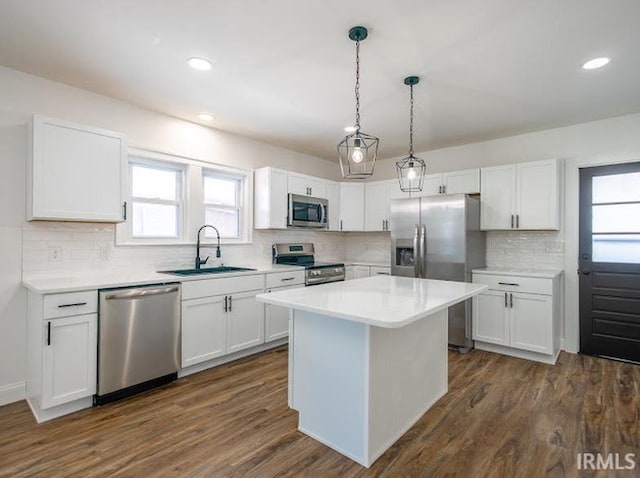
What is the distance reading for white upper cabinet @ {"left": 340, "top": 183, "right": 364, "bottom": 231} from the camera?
5.40 m

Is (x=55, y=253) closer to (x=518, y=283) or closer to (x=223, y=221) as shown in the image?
(x=223, y=221)

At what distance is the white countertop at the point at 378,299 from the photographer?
1.66 m

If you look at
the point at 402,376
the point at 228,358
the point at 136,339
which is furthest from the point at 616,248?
the point at 136,339

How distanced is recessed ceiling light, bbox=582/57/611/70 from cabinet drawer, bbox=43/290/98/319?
404 centimetres

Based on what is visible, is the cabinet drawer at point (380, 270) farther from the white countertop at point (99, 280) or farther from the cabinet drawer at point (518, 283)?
the white countertop at point (99, 280)

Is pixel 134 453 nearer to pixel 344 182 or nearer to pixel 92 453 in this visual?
pixel 92 453

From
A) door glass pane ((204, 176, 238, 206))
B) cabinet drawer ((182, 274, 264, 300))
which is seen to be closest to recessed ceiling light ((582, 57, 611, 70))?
cabinet drawer ((182, 274, 264, 300))

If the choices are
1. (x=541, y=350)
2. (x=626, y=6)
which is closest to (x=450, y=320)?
(x=541, y=350)

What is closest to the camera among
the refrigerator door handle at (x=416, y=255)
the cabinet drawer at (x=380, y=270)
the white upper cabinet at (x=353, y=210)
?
the refrigerator door handle at (x=416, y=255)

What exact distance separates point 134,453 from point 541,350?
3.75 meters

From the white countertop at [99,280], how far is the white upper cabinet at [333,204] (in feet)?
6.88

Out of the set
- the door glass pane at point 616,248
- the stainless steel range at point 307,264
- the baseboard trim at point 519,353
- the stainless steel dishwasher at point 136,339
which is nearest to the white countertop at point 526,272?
the door glass pane at point 616,248

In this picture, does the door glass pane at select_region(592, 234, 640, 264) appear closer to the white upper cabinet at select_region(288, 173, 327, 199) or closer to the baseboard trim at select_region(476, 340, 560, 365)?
the baseboard trim at select_region(476, 340, 560, 365)

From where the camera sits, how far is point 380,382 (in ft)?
6.69
